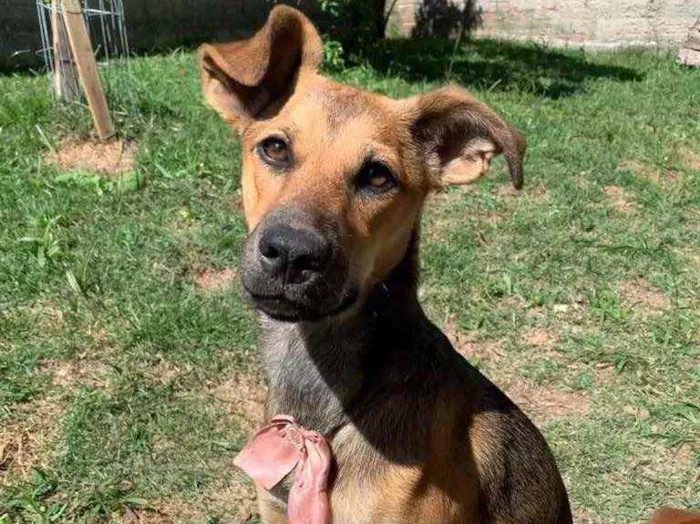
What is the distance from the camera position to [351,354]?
114 inches

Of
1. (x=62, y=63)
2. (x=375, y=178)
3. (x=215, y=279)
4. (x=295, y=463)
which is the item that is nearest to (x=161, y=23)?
(x=62, y=63)

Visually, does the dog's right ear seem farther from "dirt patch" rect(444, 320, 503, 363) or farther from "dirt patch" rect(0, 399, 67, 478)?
"dirt patch" rect(444, 320, 503, 363)

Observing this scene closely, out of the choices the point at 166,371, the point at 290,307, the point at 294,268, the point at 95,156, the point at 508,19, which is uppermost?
the point at 294,268

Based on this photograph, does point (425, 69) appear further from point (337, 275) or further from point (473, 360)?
point (337, 275)

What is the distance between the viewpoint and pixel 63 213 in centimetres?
552

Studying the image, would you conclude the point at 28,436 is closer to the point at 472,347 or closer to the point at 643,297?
the point at 472,347

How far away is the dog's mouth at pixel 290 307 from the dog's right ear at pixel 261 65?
82 centimetres

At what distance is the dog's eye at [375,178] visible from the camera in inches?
113

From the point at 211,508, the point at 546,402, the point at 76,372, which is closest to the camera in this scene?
the point at 211,508

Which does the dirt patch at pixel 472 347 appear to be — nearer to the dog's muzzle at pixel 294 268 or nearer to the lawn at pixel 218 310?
the lawn at pixel 218 310

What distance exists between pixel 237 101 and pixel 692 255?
416 cm

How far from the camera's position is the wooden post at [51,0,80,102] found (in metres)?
6.26

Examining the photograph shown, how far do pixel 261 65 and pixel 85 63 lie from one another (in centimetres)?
372

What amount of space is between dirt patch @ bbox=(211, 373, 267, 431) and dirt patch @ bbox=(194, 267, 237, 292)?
0.78 m
